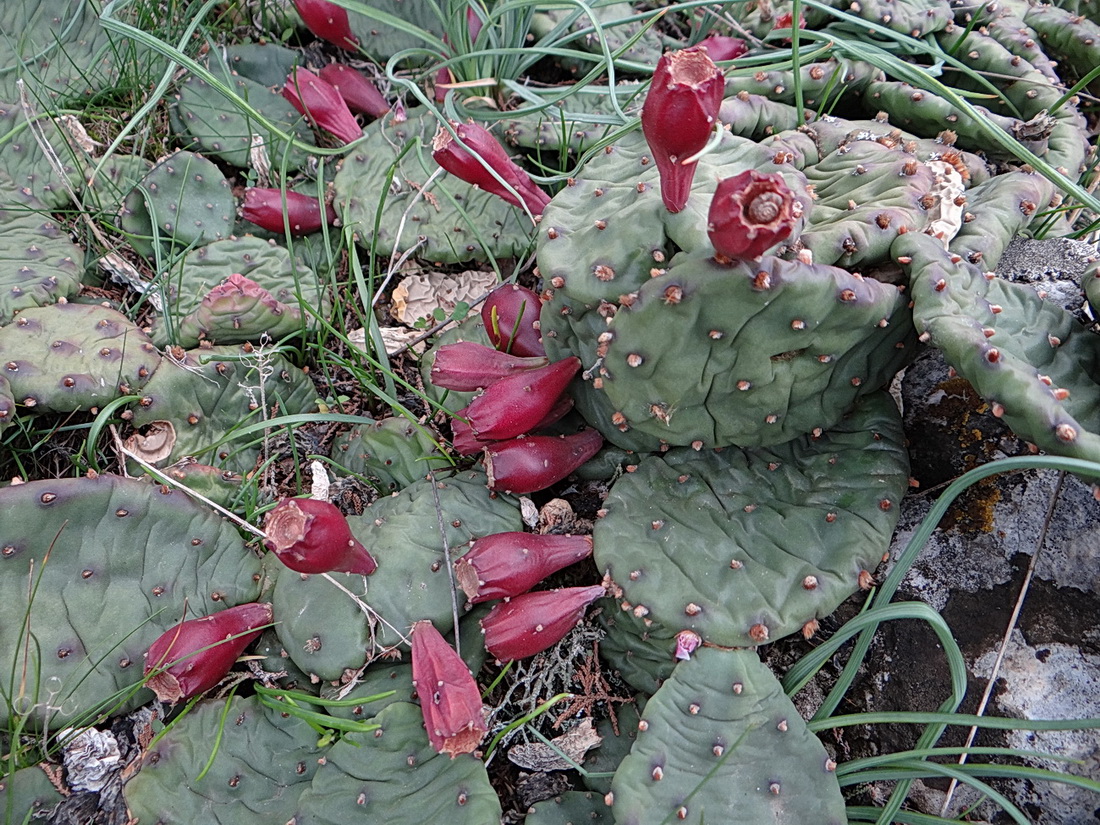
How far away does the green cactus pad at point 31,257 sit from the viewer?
2158 mm

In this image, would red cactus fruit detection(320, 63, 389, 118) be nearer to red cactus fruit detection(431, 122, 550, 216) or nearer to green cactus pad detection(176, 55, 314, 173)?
green cactus pad detection(176, 55, 314, 173)

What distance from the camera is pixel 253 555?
1.92 meters

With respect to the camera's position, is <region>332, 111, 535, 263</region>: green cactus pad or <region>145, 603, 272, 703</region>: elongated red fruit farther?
<region>332, 111, 535, 263</region>: green cactus pad

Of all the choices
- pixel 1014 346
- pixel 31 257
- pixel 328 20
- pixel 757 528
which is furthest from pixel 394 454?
pixel 328 20

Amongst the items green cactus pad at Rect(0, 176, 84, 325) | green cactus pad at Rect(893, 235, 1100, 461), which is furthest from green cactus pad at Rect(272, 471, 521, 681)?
green cactus pad at Rect(0, 176, 84, 325)

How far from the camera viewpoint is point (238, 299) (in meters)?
2.20

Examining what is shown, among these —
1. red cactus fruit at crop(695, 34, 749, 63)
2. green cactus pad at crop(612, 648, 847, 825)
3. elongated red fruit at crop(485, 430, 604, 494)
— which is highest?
red cactus fruit at crop(695, 34, 749, 63)

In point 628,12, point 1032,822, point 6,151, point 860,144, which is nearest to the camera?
point 1032,822

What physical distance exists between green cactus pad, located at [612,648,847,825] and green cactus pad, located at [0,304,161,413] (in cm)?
165

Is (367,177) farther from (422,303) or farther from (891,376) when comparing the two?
(891,376)

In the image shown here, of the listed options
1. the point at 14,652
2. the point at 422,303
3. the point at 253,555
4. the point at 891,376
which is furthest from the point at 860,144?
the point at 14,652

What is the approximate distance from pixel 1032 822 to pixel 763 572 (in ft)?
2.50

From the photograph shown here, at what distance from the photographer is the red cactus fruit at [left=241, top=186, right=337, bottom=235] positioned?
98.3 inches

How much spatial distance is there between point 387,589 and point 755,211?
1.17 metres
